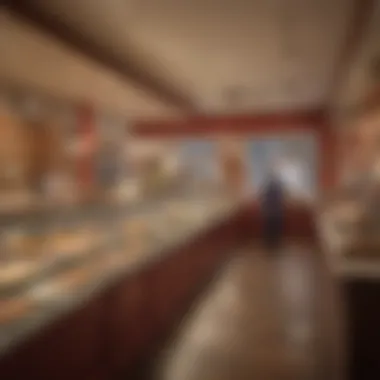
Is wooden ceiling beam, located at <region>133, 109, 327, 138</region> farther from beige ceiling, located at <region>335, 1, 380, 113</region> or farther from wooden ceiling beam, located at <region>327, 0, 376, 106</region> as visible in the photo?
wooden ceiling beam, located at <region>327, 0, 376, 106</region>

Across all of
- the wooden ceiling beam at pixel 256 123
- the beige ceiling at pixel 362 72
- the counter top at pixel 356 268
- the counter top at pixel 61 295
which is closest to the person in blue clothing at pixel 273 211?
the wooden ceiling beam at pixel 256 123

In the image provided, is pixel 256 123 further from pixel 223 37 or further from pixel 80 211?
pixel 80 211

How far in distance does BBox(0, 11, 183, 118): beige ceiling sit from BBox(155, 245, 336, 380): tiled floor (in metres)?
1.83

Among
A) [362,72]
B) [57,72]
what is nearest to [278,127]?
[362,72]

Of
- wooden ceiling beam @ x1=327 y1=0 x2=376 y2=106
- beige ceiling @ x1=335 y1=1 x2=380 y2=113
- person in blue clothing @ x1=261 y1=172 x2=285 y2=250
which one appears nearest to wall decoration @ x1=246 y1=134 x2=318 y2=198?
person in blue clothing @ x1=261 y1=172 x2=285 y2=250

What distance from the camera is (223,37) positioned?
3910 millimetres

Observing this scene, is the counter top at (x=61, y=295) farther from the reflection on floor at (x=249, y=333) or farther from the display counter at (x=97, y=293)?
the reflection on floor at (x=249, y=333)

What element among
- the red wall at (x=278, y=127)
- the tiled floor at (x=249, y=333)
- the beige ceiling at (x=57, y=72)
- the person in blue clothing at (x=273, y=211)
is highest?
the beige ceiling at (x=57, y=72)

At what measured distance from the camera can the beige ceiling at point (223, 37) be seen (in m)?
3.22

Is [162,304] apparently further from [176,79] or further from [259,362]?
[176,79]

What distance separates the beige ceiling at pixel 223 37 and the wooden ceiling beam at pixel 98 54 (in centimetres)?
6

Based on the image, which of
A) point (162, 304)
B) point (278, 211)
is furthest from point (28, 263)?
point (278, 211)

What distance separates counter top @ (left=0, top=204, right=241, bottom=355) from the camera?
1681mm

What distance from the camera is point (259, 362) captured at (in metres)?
3.20
